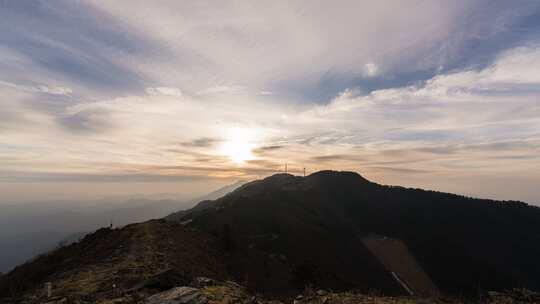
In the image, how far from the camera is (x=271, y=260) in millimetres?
→ 56344

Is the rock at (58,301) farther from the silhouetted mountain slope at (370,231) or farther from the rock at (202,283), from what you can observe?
the silhouetted mountain slope at (370,231)

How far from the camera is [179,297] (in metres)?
11.9

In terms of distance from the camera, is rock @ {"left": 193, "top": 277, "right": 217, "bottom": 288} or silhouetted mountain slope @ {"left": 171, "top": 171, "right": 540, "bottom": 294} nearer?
rock @ {"left": 193, "top": 277, "right": 217, "bottom": 288}

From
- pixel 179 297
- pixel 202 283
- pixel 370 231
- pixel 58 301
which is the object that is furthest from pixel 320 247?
pixel 179 297

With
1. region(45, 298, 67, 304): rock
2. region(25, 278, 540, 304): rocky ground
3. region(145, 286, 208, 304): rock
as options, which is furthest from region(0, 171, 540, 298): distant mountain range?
region(145, 286, 208, 304): rock

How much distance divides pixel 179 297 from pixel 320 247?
78.3m

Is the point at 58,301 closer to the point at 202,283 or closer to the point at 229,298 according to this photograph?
Result: the point at 202,283

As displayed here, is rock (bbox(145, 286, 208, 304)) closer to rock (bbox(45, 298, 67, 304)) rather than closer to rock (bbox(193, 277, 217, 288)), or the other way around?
rock (bbox(193, 277, 217, 288))

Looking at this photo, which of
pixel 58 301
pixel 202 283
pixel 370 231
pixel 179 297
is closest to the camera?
pixel 179 297

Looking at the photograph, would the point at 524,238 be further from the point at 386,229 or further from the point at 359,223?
the point at 359,223

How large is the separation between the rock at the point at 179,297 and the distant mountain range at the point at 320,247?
2.12m

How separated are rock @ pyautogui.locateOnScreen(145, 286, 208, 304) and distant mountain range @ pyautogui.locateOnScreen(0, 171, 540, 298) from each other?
2.12 metres

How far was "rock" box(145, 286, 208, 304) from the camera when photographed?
11.6 m

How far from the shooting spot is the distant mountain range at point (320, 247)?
23.3 metres
